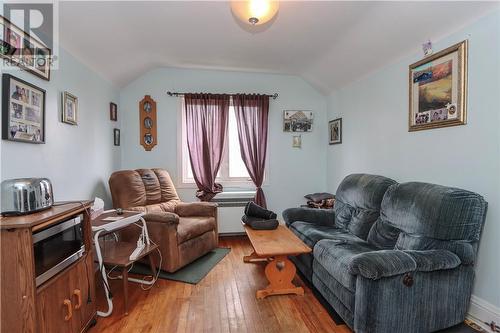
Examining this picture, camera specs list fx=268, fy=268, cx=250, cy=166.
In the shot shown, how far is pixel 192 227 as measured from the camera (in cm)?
290

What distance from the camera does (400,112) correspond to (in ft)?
8.62

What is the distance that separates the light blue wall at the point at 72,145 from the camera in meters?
1.78

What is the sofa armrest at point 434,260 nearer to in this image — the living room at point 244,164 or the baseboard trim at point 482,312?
the living room at point 244,164

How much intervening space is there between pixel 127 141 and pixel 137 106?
1.71ft

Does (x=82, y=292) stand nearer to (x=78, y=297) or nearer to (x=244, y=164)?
(x=78, y=297)

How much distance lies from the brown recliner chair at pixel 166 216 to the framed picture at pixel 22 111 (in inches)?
43.7

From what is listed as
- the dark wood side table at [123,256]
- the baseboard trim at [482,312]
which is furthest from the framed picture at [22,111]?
the baseboard trim at [482,312]

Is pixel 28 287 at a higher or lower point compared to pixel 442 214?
lower

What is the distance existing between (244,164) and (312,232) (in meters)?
1.73

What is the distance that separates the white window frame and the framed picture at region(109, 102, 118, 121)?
832 millimetres

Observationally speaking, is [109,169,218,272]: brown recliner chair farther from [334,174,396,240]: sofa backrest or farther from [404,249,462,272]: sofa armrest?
[404,249,462,272]: sofa armrest

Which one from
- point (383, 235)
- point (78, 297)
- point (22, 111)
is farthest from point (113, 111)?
point (383, 235)

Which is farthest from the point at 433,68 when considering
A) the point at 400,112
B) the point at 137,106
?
the point at 137,106

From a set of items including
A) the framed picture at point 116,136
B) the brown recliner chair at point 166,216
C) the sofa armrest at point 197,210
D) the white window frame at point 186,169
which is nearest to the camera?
the brown recliner chair at point 166,216
